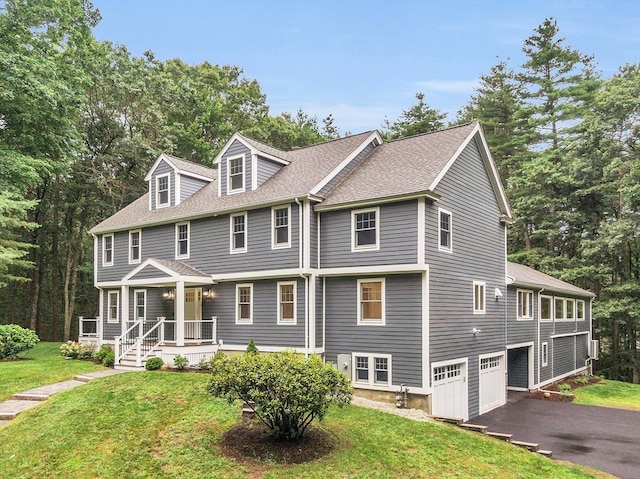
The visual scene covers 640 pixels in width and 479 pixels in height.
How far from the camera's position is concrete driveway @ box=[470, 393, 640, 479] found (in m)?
11.8

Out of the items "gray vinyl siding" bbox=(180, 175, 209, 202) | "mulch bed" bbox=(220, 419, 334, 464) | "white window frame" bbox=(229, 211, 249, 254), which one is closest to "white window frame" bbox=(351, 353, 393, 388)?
"mulch bed" bbox=(220, 419, 334, 464)

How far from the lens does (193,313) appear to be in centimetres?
1908

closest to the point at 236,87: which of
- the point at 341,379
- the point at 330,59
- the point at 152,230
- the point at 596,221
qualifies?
the point at 330,59

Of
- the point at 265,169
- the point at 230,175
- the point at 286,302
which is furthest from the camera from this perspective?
the point at 230,175

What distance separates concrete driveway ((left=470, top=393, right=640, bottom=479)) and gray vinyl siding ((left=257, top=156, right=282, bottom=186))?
11186mm

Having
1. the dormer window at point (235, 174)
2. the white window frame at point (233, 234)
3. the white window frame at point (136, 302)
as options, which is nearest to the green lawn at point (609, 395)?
the white window frame at point (233, 234)

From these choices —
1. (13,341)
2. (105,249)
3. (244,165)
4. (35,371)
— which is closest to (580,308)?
(244,165)

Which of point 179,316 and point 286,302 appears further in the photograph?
point 179,316

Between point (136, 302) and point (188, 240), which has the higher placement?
point (188, 240)

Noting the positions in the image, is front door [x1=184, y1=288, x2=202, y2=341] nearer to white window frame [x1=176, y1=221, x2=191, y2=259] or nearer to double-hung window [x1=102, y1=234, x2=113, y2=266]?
white window frame [x1=176, y1=221, x2=191, y2=259]

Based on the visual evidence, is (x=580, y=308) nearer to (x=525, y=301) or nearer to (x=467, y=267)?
(x=525, y=301)

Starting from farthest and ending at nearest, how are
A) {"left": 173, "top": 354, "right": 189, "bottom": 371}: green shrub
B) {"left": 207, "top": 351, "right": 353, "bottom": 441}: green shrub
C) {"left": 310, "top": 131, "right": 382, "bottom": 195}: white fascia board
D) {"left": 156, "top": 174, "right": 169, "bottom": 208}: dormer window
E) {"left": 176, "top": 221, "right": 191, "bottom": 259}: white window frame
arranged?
{"left": 156, "top": 174, "right": 169, "bottom": 208}: dormer window → {"left": 176, "top": 221, "right": 191, "bottom": 259}: white window frame → {"left": 173, "top": 354, "right": 189, "bottom": 371}: green shrub → {"left": 310, "top": 131, "right": 382, "bottom": 195}: white fascia board → {"left": 207, "top": 351, "right": 353, "bottom": 441}: green shrub

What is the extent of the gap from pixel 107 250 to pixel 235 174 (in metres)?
8.46

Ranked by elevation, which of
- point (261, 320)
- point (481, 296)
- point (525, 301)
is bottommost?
point (261, 320)
